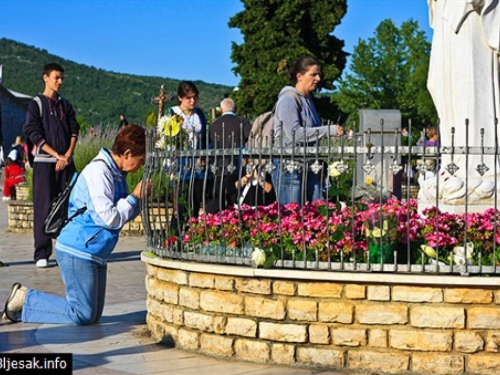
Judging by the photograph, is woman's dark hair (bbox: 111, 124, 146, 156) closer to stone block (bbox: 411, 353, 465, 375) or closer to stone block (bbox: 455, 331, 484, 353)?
stone block (bbox: 411, 353, 465, 375)

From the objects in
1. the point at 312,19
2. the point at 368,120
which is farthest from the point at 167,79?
the point at 368,120

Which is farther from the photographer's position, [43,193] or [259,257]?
[43,193]

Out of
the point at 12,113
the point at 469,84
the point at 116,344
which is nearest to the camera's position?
the point at 116,344

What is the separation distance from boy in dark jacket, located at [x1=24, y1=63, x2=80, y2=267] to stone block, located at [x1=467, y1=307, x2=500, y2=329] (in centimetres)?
674

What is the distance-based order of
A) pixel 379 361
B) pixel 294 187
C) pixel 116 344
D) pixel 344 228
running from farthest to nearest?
pixel 294 187, pixel 116 344, pixel 344 228, pixel 379 361

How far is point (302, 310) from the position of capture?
22.5 feet

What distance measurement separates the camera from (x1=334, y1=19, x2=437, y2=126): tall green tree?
65375 mm

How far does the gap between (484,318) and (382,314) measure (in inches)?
23.8

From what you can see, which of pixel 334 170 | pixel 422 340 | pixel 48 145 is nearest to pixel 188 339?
pixel 334 170

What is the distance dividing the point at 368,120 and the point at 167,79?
121 meters

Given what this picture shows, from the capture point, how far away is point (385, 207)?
285 inches

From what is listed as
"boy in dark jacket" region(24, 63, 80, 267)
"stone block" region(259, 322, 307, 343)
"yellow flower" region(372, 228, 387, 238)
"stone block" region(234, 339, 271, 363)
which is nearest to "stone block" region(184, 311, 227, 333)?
"stone block" region(234, 339, 271, 363)

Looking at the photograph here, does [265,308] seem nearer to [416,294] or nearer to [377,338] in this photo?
[377,338]

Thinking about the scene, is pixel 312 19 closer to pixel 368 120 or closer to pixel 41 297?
pixel 368 120
